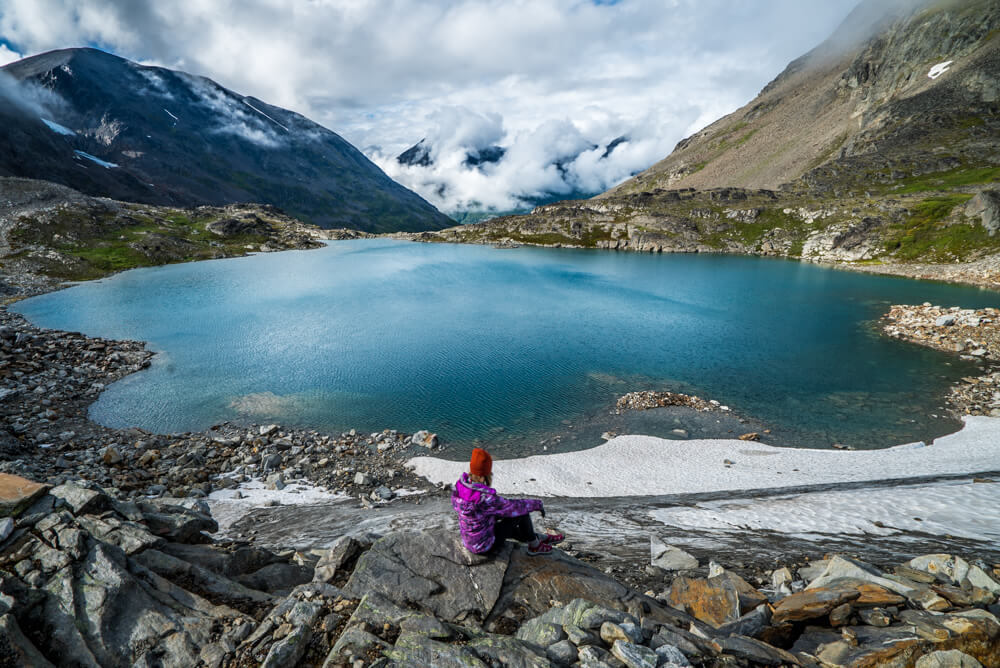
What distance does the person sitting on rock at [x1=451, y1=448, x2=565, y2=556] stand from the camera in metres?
8.99

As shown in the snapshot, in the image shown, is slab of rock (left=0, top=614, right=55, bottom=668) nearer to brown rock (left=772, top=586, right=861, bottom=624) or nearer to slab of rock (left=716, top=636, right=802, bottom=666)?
slab of rock (left=716, top=636, right=802, bottom=666)

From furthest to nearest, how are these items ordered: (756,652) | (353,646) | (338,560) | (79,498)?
(338,560)
(79,498)
(756,652)
(353,646)

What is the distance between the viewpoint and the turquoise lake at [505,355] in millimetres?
28953

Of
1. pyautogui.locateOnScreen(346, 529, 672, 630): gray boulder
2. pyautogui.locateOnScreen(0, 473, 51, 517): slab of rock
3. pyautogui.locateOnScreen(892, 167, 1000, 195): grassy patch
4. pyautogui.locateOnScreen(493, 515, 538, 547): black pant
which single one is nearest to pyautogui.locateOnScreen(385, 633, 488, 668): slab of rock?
pyautogui.locateOnScreen(346, 529, 672, 630): gray boulder

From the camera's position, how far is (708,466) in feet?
77.9

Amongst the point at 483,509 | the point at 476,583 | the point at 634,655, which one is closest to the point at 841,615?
the point at 634,655

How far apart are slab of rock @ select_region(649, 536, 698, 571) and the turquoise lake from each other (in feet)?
39.4

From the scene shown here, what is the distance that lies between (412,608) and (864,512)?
18.9 metres

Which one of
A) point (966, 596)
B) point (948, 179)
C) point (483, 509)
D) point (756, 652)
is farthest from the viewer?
point (948, 179)

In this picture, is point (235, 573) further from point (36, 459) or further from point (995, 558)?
point (995, 558)

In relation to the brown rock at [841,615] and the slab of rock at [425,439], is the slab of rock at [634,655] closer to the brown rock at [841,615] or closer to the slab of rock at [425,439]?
the brown rock at [841,615]

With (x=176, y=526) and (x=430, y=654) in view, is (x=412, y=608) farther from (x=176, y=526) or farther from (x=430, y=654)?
(x=176, y=526)

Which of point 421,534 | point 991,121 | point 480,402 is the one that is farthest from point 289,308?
point 991,121

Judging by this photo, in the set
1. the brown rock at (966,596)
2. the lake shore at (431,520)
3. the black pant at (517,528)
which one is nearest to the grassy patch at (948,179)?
the lake shore at (431,520)
